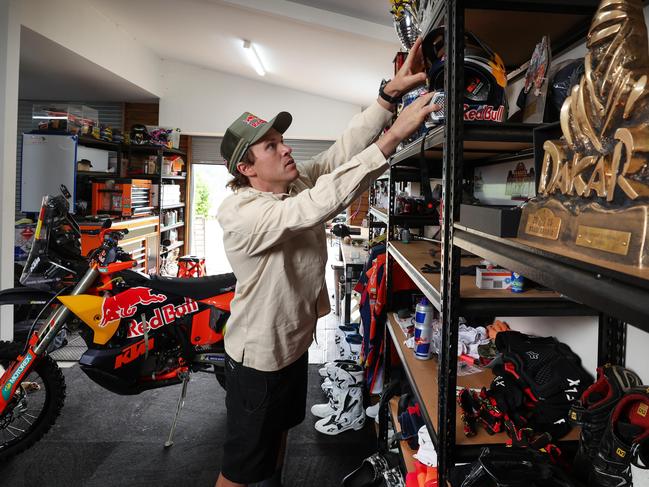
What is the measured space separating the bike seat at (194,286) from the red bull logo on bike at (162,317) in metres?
0.06

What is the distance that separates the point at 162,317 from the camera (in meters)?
2.55

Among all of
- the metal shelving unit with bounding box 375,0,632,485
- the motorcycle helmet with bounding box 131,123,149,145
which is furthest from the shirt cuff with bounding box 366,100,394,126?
the motorcycle helmet with bounding box 131,123,149,145

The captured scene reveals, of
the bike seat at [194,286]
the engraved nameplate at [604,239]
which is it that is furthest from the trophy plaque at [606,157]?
the bike seat at [194,286]

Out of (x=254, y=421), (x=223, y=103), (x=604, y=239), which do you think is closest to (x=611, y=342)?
(x=604, y=239)

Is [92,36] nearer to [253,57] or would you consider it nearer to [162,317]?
[253,57]

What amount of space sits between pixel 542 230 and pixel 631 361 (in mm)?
702

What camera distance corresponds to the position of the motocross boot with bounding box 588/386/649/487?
2.63ft

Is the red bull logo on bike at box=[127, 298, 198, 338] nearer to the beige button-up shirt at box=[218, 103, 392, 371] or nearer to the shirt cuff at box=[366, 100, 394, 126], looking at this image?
the beige button-up shirt at box=[218, 103, 392, 371]

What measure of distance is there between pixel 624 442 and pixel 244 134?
4.62ft

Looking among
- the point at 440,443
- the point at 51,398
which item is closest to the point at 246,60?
the point at 51,398

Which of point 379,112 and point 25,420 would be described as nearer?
point 379,112

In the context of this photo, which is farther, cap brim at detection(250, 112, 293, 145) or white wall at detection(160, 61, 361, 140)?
white wall at detection(160, 61, 361, 140)

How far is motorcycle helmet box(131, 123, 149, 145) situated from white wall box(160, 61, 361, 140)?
1.19 m

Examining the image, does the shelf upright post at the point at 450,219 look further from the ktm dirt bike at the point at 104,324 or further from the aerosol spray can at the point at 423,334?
the ktm dirt bike at the point at 104,324
